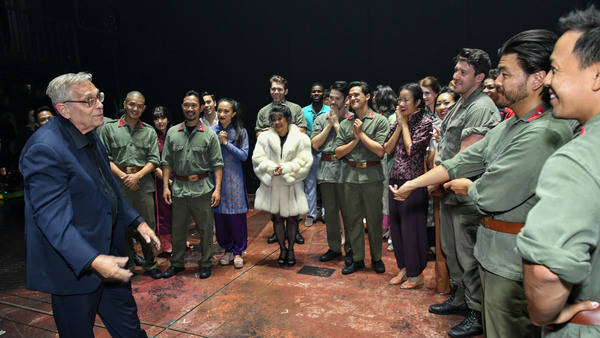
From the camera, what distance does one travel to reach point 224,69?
664 centimetres

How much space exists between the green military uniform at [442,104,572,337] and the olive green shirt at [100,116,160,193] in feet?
9.26

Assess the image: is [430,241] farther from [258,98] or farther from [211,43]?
[211,43]

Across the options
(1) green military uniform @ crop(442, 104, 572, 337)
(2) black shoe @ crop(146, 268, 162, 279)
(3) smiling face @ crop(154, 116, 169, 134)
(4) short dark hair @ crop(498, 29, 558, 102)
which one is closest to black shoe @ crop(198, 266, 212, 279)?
(2) black shoe @ crop(146, 268, 162, 279)

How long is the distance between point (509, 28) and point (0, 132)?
30.9ft

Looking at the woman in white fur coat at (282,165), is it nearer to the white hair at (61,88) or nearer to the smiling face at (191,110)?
the smiling face at (191,110)

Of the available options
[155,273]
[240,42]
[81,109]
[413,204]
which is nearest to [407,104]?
[413,204]

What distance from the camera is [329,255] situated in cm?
361

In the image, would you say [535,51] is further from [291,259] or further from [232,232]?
[232,232]

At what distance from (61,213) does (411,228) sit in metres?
2.30

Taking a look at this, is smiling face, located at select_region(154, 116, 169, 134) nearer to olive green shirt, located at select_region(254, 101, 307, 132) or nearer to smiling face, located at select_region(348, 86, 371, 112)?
olive green shirt, located at select_region(254, 101, 307, 132)

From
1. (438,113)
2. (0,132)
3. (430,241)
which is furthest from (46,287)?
(0,132)

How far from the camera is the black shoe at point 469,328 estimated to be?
226cm

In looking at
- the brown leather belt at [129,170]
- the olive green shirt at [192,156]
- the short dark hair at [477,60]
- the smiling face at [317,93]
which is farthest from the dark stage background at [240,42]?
the brown leather belt at [129,170]

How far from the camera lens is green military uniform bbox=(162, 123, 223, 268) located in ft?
10.8
